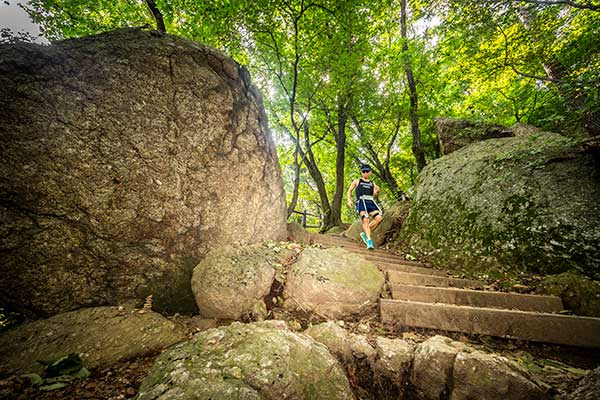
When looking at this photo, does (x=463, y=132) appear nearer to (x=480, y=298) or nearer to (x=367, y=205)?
(x=367, y=205)

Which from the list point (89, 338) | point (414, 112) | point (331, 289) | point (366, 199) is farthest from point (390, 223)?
point (89, 338)

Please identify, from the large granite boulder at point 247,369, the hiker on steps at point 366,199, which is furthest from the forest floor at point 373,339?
the hiker on steps at point 366,199

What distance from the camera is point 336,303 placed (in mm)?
2752

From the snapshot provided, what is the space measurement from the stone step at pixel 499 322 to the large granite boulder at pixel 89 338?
2.56 m

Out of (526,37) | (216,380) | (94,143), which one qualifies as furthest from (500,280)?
(94,143)

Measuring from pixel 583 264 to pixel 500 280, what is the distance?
3.32 ft

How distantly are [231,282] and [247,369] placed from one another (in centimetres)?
120

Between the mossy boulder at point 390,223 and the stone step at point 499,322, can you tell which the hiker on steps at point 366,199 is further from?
the stone step at point 499,322

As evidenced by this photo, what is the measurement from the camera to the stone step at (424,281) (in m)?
3.42

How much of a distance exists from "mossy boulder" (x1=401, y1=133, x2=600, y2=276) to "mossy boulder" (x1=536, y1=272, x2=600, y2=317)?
18.7 inches

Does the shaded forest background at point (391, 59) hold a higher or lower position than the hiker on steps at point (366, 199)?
higher

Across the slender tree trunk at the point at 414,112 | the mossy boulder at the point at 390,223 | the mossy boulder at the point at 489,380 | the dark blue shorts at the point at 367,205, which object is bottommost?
the mossy boulder at the point at 489,380

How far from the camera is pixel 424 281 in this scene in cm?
352

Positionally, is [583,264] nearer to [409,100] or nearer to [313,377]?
[313,377]
